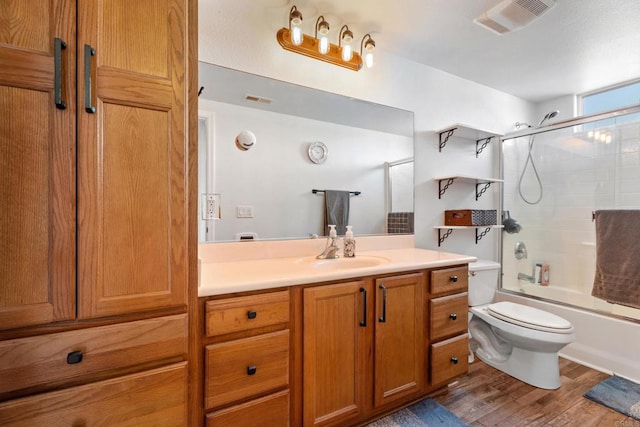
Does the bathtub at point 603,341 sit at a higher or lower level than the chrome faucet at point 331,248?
lower

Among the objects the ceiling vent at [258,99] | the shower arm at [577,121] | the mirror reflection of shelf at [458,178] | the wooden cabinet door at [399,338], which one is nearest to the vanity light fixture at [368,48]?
the ceiling vent at [258,99]

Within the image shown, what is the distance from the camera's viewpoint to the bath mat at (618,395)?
5.16ft

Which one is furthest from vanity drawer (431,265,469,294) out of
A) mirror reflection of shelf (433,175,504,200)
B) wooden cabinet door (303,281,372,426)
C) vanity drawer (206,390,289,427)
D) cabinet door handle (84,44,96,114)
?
cabinet door handle (84,44,96,114)

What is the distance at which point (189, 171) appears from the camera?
3.09 ft

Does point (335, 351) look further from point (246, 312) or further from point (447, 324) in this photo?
point (447, 324)

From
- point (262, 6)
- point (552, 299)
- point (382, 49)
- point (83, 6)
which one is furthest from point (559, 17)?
point (83, 6)

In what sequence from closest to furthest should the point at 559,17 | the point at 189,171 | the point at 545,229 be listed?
the point at 189,171 → the point at 559,17 → the point at 545,229

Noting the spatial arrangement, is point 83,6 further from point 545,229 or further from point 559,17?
point 545,229

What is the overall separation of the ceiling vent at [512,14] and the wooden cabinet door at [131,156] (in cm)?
164

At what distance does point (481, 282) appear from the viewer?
7.08ft

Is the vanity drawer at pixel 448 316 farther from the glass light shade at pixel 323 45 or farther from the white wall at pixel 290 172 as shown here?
the glass light shade at pixel 323 45

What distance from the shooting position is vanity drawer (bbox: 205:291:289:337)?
1019 millimetres

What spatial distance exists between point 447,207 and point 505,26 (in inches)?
50.4

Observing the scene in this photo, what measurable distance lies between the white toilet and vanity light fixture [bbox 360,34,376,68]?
1673 mm
